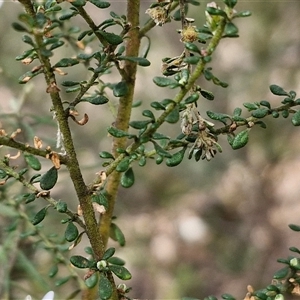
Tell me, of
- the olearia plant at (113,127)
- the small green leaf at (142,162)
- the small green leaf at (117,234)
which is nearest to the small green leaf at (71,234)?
the olearia plant at (113,127)

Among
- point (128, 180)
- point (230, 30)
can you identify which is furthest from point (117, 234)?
point (230, 30)

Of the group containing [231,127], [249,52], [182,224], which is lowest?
[182,224]

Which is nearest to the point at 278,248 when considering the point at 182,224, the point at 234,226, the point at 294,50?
the point at 234,226

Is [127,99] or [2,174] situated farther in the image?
[127,99]

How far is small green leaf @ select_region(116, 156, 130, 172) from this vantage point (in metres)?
0.54

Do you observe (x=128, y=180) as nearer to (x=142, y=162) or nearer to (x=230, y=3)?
(x=142, y=162)

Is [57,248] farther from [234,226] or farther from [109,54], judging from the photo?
[234,226]

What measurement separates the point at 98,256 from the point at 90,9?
285 cm

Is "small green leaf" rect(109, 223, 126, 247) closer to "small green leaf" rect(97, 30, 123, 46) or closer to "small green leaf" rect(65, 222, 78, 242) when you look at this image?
"small green leaf" rect(65, 222, 78, 242)

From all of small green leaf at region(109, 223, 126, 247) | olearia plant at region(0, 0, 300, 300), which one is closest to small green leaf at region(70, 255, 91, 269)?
olearia plant at region(0, 0, 300, 300)

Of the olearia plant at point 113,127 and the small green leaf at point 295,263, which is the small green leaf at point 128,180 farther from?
the small green leaf at point 295,263

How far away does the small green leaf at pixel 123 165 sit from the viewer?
0.54 m

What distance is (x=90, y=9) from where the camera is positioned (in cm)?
322

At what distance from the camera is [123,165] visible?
544 millimetres
